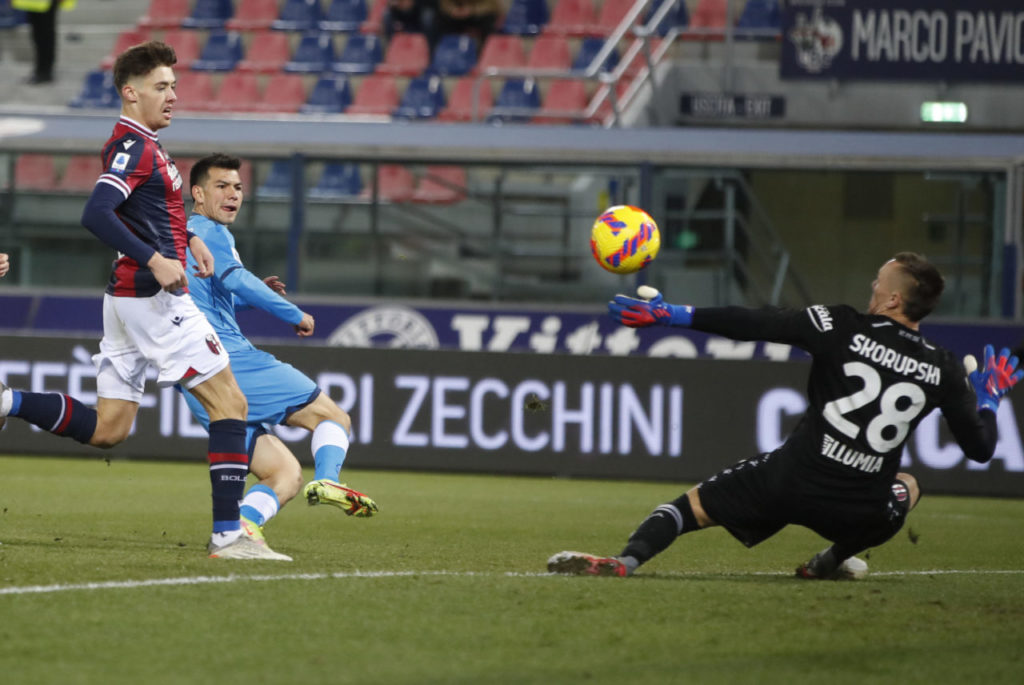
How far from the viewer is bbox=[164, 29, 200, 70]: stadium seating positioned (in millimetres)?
20875

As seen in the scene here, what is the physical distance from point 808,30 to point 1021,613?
1186 centimetres

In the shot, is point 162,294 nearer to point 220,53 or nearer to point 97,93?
point 97,93

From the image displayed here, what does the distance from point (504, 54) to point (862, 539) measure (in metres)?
14.1

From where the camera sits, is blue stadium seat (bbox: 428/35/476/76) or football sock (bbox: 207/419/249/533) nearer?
football sock (bbox: 207/419/249/533)

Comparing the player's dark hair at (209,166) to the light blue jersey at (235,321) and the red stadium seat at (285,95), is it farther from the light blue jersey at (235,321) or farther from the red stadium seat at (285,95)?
the red stadium seat at (285,95)

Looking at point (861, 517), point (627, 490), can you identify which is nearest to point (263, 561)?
point (861, 517)

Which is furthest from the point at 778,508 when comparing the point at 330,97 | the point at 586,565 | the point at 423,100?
the point at 330,97

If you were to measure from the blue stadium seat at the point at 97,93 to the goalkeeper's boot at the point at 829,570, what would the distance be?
601 inches

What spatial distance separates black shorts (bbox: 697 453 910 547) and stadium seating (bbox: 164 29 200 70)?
16.1 meters

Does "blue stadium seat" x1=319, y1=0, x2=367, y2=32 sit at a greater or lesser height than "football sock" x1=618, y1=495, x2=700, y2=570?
greater

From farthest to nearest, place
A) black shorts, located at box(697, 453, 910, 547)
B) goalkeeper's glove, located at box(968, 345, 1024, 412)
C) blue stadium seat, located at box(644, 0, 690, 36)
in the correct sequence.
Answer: blue stadium seat, located at box(644, 0, 690, 36) → goalkeeper's glove, located at box(968, 345, 1024, 412) → black shorts, located at box(697, 453, 910, 547)

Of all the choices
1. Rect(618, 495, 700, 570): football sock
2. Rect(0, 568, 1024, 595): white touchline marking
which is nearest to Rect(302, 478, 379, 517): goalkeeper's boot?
Rect(0, 568, 1024, 595): white touchline marking

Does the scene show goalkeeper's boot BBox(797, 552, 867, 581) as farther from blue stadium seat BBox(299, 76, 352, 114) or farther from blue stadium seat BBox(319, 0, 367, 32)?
blue stadium seat BBox(319, 0, 367, 32)

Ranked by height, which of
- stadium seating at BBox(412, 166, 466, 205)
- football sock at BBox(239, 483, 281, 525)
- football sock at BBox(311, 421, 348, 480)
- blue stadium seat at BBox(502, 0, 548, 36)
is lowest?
football sock at BBox(239, 483, 281, 525)
